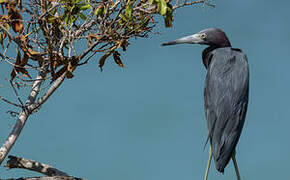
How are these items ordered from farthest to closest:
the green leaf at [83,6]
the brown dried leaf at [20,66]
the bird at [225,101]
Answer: the bird at [225,101] < the brown dried leaf at [20,66] < the green leaf at [83,6]

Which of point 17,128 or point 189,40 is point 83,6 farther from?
point 17,128

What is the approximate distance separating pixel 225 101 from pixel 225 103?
2 cm

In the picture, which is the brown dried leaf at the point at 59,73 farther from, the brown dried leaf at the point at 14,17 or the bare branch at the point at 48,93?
the brown dried leaf at the point at 14,17

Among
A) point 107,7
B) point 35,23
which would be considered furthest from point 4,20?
point 107,7

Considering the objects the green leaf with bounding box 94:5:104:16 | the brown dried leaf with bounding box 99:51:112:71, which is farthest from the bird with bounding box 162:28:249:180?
the green leaf with bounding box 94:5:104:16

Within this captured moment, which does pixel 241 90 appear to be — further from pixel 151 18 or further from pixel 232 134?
pixel 151 18

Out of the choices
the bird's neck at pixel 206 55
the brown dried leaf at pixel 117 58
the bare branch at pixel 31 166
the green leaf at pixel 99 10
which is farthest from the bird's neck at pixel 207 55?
the bare branch at pixel 31 166

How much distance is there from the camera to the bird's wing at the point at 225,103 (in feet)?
14.7

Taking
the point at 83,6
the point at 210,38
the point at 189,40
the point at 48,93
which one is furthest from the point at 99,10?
the point at 210,38

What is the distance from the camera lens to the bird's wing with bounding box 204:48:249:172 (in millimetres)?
4477

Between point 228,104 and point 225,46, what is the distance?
918 mm

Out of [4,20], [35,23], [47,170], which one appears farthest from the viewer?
[47,170]

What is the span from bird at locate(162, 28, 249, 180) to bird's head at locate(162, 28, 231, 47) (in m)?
0.15

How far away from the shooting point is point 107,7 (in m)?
4.36
